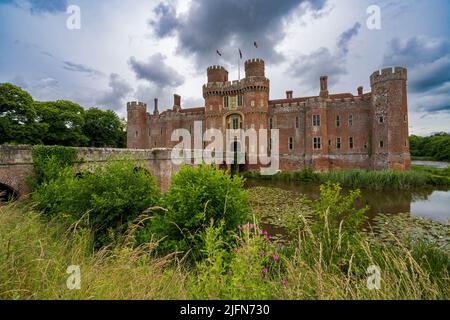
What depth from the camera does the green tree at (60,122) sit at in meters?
28.4

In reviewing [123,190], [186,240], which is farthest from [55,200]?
[186,240]

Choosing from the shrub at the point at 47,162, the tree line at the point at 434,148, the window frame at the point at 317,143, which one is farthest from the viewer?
the tree line at the point at 434,148

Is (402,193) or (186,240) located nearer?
(186,240)

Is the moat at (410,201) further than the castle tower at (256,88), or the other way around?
the castle tower at (256,88)

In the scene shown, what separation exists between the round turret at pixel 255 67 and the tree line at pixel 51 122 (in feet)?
81.7

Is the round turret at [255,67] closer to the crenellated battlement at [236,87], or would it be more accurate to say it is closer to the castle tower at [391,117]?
the crenellated battlement at [236,87]

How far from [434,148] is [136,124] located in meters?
71.6

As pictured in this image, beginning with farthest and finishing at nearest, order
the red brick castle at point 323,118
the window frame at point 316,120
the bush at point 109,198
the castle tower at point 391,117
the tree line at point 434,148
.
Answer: the tree line at point 434,148
the window frame at point 316,120
the red brick castle at point 323,118
the castle tower at point 391,117
the bush at point 109,198

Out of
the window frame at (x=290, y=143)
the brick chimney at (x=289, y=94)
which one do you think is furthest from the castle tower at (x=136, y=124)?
the window frame at (x=290, y=143)

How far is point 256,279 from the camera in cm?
269

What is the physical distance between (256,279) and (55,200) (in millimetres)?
7645

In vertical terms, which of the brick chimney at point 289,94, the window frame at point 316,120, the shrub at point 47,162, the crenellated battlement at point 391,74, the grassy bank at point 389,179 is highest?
the brick chimney at point 289,94

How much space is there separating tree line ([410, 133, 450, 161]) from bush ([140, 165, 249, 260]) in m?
64.4
